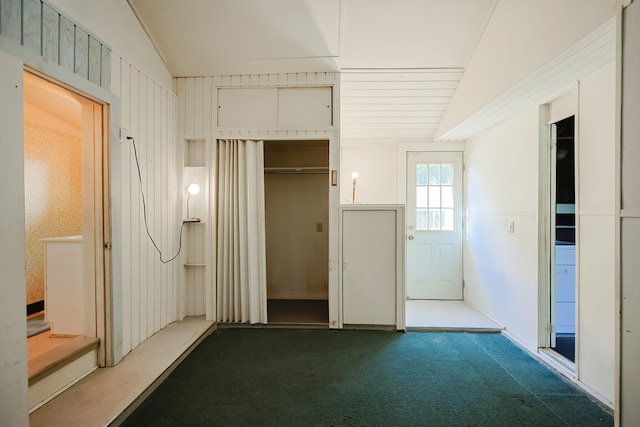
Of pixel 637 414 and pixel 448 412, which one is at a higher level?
pixel 637 414

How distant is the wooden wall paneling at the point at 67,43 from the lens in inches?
78.2

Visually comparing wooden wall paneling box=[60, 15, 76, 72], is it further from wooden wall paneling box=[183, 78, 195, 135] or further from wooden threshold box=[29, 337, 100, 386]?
wooden threshold box=[29, 337, 100, 386]

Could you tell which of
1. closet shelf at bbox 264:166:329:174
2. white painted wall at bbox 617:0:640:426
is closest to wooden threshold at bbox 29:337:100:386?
closet shelf at bbox 264:166:329:174

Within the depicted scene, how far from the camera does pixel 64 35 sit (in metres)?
2.00

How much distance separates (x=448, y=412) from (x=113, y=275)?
2.68 metres

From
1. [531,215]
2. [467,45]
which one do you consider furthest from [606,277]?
[467,45]

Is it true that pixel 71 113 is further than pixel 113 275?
Yes

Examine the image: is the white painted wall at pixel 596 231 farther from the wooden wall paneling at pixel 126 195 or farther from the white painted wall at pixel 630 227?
the wooden wall paneling at pixel 126 195

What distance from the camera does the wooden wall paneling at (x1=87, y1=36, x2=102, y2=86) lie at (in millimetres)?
2221

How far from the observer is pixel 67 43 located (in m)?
2.02

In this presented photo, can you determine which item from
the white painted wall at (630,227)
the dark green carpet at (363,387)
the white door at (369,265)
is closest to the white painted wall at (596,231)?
the dark green carpet at (363,387)

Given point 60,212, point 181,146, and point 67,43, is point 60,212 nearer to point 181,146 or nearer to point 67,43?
point 181,146

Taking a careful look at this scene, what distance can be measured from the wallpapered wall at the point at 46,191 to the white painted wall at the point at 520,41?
5.05 m

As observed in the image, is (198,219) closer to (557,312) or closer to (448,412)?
(448,412)
